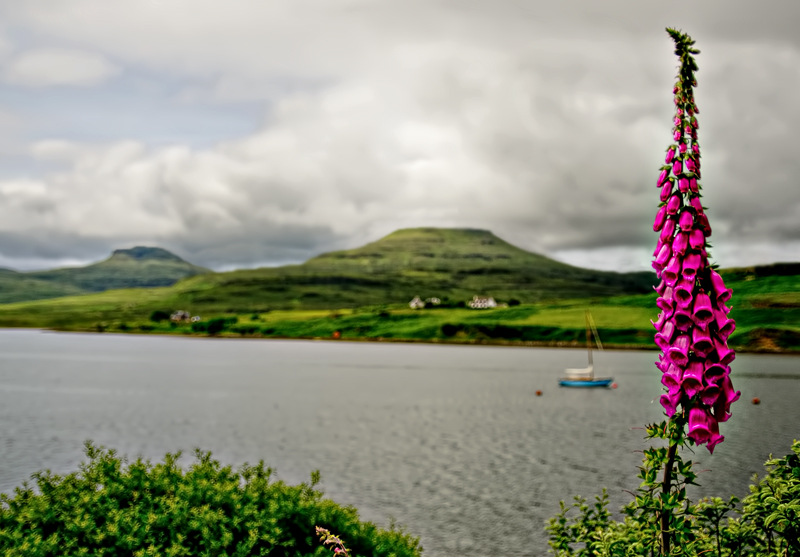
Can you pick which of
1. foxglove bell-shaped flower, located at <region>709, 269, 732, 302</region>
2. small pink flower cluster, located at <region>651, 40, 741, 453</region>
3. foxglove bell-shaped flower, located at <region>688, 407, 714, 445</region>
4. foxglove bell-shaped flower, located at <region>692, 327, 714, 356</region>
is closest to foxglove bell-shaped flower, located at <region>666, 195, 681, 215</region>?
small pink flower cluster, located at <region>651, 40, 741, 453</region>

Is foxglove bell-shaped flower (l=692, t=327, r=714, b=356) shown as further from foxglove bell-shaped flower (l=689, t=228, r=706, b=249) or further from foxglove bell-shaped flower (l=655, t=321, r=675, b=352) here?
foxglove bell-shaped flower (l=689, t=228, r=706, b=249)

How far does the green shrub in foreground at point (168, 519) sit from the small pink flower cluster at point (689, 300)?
5864 millimetres

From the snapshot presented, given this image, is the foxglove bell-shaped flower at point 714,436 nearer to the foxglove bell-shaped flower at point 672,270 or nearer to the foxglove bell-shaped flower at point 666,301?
the foxglove bell-shaped flower at point 666,301

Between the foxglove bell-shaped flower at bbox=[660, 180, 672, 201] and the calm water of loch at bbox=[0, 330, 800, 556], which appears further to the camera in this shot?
the calm water of loch at bbox=[0, 330, 800, 556]

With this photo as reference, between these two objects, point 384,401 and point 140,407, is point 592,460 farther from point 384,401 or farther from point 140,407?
point 140,407

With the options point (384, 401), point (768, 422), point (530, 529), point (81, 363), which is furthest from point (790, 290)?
point (81, 363)

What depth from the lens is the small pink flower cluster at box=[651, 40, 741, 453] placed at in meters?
6.31

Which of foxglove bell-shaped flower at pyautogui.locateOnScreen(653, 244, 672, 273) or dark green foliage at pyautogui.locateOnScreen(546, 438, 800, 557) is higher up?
foxglove bell-shaped flower at pyautogui.locateOnScreen(653, 244, 672, 273)

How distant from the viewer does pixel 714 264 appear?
652 cm

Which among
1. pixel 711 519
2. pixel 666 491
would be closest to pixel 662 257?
pixel 666 491

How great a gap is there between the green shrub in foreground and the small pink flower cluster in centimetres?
586

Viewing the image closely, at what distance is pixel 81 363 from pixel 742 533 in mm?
144180

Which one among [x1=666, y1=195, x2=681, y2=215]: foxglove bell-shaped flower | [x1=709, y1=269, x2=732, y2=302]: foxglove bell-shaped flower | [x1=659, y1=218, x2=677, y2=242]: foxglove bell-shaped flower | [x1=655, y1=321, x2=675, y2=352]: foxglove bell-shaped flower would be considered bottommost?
[x1=655, y1=321, x2=675, y2=352]: foxglove bell-shaped flower

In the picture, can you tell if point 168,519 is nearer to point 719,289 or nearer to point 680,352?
point 680,352
